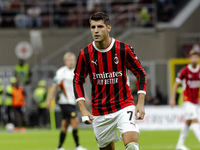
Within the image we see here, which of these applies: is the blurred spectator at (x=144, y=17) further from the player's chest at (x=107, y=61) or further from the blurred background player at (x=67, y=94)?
the player's chest at (x=107, y=61)

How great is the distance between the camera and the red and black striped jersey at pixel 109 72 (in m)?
7.32

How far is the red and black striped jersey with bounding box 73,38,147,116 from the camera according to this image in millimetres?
7320

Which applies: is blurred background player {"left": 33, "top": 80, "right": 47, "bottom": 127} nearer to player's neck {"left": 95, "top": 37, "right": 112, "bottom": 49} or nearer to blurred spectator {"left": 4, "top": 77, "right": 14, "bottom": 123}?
blurred spectator {"left": 4, "top": 77, "right": 14, "bottom": 123}

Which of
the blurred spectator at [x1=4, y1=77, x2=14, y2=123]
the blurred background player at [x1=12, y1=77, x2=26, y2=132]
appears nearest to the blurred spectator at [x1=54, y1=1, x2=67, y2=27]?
the blurred spectator at [x1=4, y1=77, x2=14, y2=123]

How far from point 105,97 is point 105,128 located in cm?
42

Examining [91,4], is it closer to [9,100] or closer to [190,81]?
[9,100]

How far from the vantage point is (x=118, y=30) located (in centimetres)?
2544

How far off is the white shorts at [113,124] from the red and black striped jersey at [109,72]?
0.24 ft

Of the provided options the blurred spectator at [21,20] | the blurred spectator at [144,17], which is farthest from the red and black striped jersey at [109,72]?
the blurred spectator at [21,20]

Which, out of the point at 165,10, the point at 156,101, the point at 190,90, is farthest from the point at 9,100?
the point at 190,90

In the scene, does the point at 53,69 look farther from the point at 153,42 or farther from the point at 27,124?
the point at 153,42

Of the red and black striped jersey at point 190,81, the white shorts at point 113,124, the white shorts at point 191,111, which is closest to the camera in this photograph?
the white shorts at point 113,124

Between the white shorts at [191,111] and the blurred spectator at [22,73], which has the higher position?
the blurred spectator at [22,73]

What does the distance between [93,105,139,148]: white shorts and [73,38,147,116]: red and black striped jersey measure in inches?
2.8
